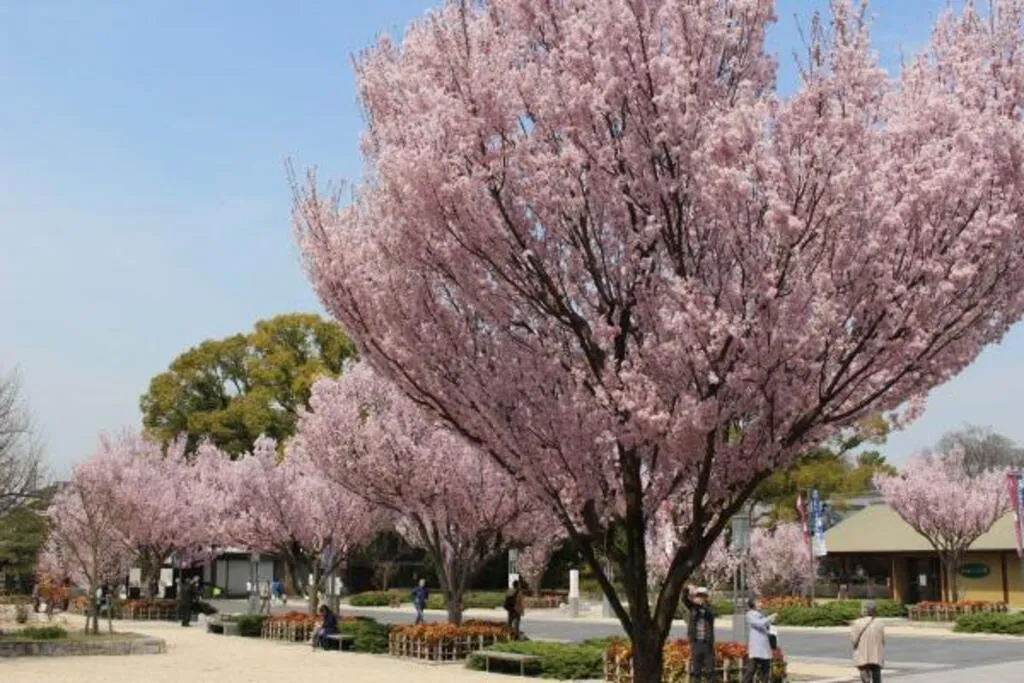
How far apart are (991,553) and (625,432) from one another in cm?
4395

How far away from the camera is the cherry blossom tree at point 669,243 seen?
8523 mm

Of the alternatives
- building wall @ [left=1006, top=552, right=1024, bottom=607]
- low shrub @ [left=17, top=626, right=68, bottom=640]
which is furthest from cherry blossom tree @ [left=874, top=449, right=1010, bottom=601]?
low shrub @ [left=17, top=626, right=68, bottom=640]

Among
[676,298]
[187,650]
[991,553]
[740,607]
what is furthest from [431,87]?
[991,553]

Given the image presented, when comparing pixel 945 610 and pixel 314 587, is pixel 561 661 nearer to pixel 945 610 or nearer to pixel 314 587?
pixel 314 587

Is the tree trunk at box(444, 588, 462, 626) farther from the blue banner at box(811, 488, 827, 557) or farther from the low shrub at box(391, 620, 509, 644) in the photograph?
the blue banner at box(811, 488, 827, 557)

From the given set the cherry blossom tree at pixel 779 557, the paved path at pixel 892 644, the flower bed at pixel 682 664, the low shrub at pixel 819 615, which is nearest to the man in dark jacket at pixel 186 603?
the paved path at pixel 892 644

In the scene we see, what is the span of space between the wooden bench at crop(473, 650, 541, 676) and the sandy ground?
21.1 inches

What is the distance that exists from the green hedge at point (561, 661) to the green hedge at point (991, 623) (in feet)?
55.6

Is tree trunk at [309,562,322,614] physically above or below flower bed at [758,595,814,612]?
above

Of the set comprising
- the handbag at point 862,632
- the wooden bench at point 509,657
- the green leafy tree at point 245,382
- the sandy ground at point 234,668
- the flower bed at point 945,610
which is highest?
the green leafy tree at point 245,382

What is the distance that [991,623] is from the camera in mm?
34812

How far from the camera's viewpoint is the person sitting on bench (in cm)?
2875

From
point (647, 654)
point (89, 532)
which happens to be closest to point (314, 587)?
point (89, 532)

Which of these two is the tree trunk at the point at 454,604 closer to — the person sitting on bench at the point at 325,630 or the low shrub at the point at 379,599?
the person sitting on bench at the point at 325,630
